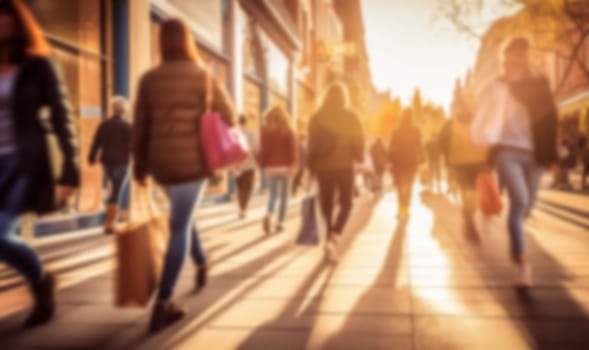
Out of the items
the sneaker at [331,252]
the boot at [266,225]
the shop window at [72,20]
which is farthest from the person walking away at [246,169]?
the sneaker at [331,252]

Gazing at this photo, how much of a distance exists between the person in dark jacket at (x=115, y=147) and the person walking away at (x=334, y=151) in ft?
9.72

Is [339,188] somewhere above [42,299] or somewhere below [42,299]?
above

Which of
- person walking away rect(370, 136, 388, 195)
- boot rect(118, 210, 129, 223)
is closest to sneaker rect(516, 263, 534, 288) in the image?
boot rect(118, 210, 129, 223)

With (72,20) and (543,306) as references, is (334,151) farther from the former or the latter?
(72,20)

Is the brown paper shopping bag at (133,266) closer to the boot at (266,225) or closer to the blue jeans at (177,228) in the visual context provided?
the blue jeans at (177,228)

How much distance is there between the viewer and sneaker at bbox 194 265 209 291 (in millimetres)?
4781

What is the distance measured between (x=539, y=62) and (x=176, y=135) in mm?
55881

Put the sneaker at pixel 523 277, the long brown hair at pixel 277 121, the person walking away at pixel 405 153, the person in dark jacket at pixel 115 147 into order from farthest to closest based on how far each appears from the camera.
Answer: the person walking away at pixel 405 153 → the long brown hair at pixel 277 121 → the person in dark jacket at pixel 115 147 → the sneaker at pixel 523 277

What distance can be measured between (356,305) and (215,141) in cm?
151

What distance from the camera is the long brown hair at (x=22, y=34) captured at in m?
3.39

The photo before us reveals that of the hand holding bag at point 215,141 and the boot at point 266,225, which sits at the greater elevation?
the hand holding bag at point 215,141

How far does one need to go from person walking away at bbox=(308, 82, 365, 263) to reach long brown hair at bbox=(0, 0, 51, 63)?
3139 mm

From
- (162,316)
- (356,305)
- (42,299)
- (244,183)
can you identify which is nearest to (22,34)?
(42,299)

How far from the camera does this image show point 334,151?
6.07 meters
